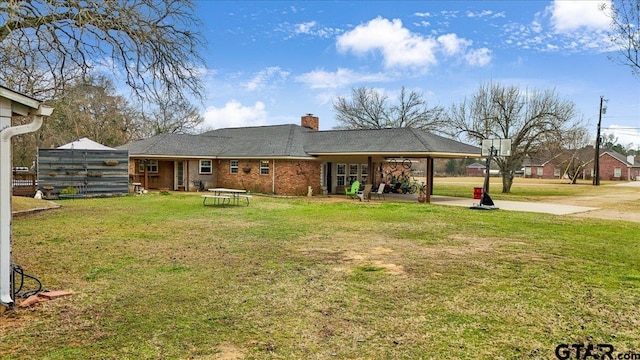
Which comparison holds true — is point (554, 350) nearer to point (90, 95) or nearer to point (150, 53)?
point (150, 53)

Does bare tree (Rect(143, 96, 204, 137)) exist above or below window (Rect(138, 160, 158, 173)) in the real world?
above

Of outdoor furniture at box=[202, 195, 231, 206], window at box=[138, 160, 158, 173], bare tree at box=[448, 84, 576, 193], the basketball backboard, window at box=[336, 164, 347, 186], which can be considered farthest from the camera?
bare tree at box=[448, 84, 576, 193]

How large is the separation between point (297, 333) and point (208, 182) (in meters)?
22.3

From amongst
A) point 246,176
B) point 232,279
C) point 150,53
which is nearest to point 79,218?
point 150,53

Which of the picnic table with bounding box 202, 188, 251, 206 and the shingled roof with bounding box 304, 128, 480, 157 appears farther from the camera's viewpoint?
the shingled roof with bounding box 304, 128, 480, 157

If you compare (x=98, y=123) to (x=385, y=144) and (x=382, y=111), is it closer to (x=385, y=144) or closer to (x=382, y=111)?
(x=382, y=111)

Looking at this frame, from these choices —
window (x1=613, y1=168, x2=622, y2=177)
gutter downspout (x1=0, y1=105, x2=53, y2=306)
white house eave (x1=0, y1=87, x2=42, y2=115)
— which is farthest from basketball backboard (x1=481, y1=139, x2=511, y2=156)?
window (x1=613, y1=168, x2=622, y2=177)

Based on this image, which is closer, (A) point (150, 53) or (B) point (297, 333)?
(B) point (297, 333)

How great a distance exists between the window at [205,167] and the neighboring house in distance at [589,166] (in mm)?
44951

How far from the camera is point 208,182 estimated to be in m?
25.5

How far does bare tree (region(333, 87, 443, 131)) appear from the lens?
120ft

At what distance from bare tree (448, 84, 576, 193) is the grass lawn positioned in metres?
19.0

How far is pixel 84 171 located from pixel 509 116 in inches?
1051

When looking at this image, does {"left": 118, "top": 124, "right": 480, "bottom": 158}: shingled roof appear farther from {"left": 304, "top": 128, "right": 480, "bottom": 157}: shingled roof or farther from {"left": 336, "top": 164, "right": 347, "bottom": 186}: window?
{"left": 336, "top": 164, "right": 347, "bottom": 186}: window
